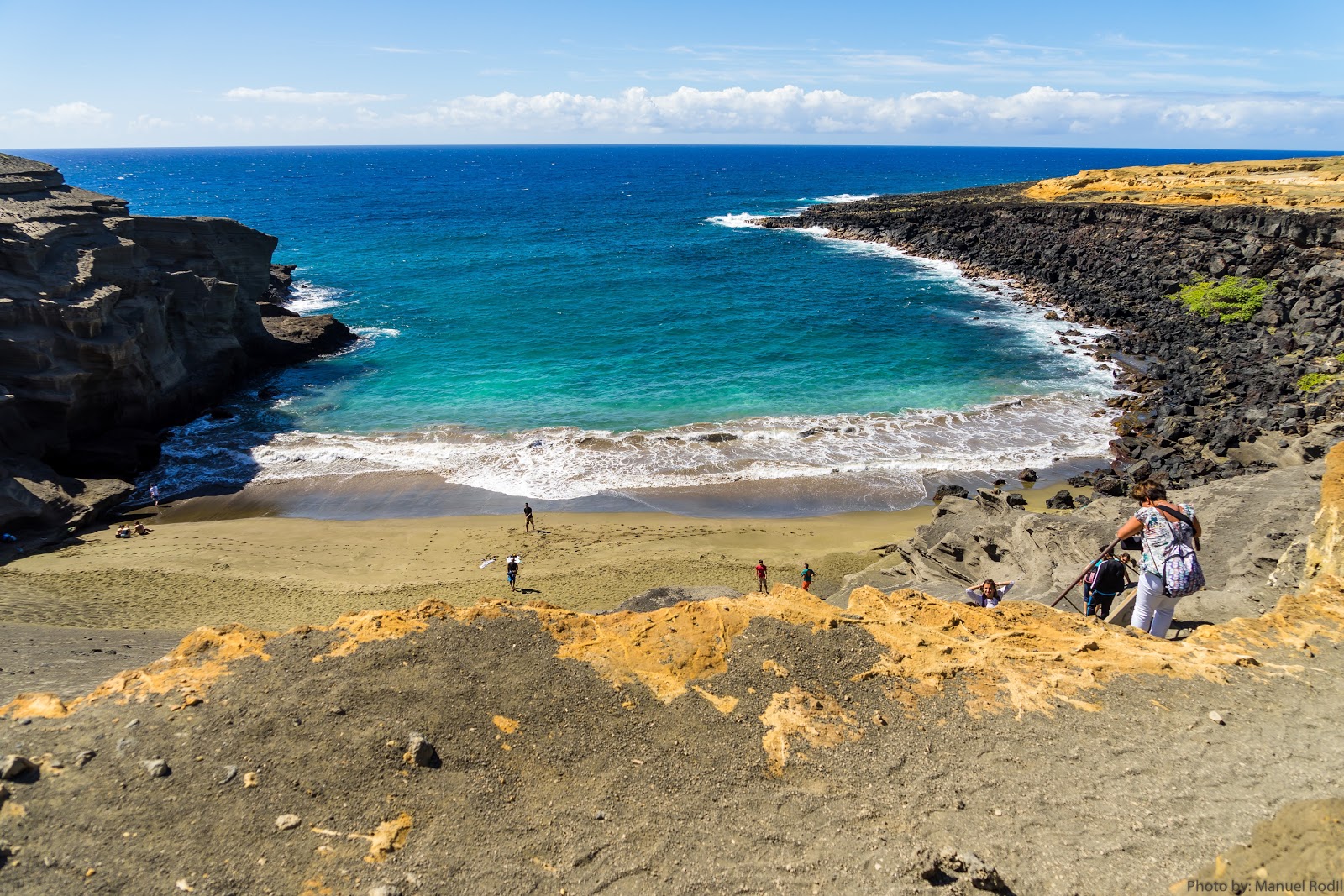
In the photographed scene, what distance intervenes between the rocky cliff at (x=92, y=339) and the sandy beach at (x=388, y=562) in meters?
3.37

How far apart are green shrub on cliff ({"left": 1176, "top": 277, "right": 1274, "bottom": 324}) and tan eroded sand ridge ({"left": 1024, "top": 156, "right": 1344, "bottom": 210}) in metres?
14.3

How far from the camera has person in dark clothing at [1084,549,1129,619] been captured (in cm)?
1096

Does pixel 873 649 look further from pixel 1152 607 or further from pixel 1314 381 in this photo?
pixel 1314 381

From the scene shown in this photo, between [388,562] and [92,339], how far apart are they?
45.7ft

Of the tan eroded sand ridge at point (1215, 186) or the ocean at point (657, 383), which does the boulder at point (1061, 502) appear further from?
the tan eroded sand ridge at point (1215, 186)

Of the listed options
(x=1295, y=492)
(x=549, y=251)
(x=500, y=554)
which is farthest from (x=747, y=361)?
(x=549, y=251)

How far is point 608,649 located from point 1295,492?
1266cm

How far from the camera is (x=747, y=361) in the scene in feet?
126

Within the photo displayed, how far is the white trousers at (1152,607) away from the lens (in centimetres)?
945

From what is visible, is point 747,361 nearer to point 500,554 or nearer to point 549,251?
point 500,554

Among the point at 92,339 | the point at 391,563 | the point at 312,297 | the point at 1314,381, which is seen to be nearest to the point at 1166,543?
the point at 391,563

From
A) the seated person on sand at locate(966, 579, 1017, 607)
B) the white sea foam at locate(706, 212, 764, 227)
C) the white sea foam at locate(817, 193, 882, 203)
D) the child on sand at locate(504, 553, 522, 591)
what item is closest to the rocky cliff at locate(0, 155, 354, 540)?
the child on sand at locate(504, 553, 522, 591)

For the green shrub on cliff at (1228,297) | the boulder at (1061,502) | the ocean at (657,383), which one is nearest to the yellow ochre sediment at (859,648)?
the boulder at (1061,502)

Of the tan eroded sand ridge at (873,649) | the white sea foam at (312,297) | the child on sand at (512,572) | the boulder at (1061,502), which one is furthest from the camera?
the white sea foam at (312,297)
